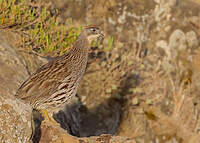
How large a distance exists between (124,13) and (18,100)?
6.08 meters

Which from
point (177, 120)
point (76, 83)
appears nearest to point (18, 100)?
point (76, 83)

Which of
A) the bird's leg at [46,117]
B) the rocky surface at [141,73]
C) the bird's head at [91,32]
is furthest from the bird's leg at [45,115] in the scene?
the rocky surface at [141,73]

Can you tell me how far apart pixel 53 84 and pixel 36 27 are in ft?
8.51

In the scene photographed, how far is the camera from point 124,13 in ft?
36.6

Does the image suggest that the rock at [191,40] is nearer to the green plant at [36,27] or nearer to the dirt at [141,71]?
the dirt at [141,71]

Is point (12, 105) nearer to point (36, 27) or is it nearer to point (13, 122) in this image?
point (13, 122)

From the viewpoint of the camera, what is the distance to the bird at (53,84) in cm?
616

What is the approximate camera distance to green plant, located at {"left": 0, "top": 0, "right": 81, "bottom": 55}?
328 inches

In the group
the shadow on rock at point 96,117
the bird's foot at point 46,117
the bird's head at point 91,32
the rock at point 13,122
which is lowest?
the shadow on rock at point 96,117

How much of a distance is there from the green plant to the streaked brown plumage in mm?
1747

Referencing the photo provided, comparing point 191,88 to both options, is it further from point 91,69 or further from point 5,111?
point 5,111

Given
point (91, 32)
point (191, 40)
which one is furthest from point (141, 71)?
point (91, 32)

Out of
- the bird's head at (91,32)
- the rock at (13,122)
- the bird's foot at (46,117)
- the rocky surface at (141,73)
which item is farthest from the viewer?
the rocky surface at (141,73)

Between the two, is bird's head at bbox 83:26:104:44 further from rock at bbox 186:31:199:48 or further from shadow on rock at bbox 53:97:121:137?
rock at bbox 186:31:199:48
